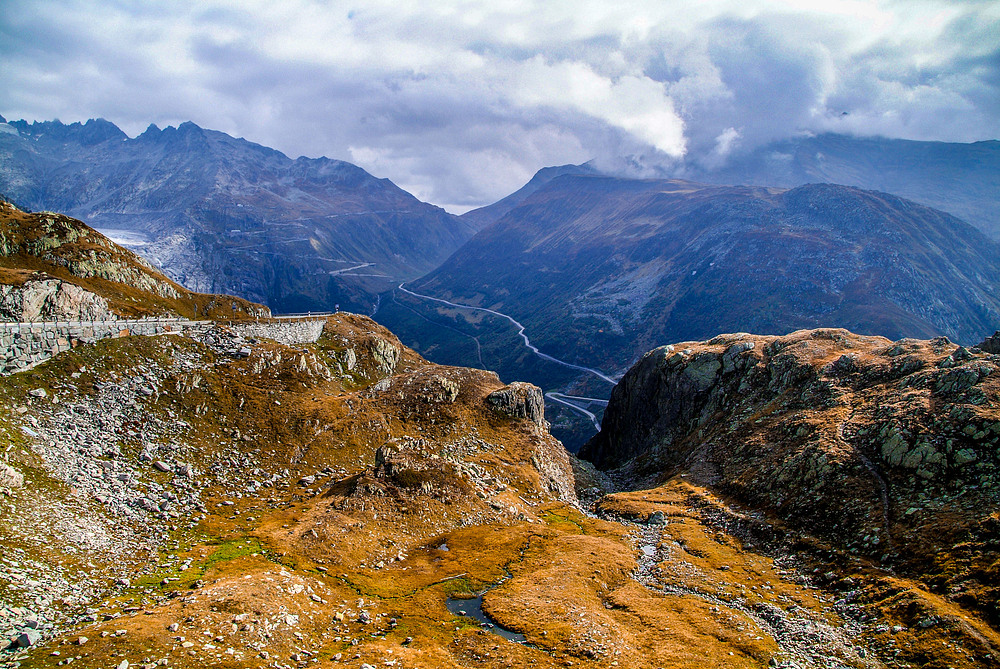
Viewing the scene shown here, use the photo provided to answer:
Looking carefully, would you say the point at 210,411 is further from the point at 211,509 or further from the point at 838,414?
the point at 838,414

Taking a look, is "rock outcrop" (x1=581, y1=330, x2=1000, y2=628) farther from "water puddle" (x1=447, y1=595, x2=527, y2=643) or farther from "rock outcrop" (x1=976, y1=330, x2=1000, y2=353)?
"water puddle" (x1=447, y1=595, x2=527, y2=643)

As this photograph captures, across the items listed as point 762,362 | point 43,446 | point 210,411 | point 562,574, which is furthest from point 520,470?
point 43,446

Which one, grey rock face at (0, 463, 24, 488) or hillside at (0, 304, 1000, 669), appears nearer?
hillside at (0, 304, 1000, 669)

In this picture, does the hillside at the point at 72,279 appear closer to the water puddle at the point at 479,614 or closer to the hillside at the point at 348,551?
the hillside at the point at 348,551

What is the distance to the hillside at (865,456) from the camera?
142 ft

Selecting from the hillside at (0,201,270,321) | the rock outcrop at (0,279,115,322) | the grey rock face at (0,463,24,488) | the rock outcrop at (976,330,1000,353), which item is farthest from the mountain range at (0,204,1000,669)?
the rock outcrop at (976,330,1000,353)

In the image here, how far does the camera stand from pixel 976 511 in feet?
157

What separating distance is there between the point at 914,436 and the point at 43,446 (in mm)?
93989

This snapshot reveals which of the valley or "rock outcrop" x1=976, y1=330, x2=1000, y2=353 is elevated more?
"rock outcrop" x1=976, y1=330, x2=1000, y2=353

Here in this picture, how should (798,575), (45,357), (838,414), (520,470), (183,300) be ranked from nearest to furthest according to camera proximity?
(798,575), (45,357), (838,414), (520,470), (183,300)

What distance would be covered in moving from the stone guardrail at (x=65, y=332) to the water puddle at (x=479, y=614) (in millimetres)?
52281

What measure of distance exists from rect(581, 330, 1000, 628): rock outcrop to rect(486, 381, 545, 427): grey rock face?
77.4 feet

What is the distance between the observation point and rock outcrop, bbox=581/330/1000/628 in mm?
48719

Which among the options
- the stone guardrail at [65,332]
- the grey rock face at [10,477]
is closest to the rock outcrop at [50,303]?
the stone guardrail at [65,332]
